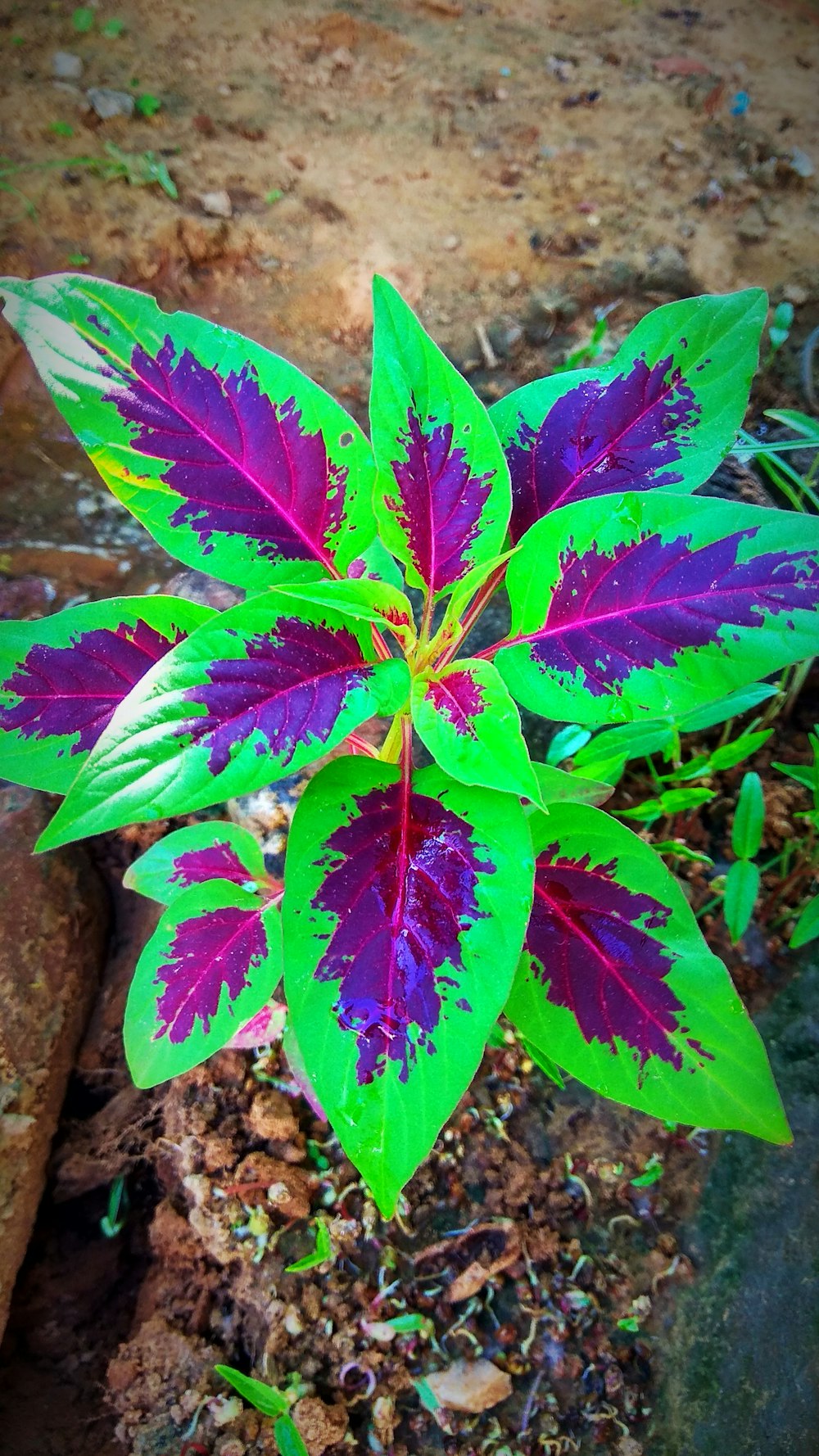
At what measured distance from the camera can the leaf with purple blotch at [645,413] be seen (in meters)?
0.97

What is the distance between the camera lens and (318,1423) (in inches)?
42.5

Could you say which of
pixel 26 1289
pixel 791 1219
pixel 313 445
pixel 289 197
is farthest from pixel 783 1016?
pixel 289 197

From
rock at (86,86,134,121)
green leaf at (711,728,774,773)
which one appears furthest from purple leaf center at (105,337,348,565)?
rock at (86,86,134,121)

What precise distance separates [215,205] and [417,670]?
1.88 meters

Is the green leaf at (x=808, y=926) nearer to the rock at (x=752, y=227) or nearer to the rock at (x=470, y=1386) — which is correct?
the rock at (x=470, y=1386)

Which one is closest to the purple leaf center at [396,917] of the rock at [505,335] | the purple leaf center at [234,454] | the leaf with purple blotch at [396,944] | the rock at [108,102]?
the leaf with purple blotch at [396,944]

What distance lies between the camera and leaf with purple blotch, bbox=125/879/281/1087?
1.02 metres

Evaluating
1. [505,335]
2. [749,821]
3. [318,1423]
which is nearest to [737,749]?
[749,821]

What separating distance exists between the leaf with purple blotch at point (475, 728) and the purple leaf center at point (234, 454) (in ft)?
0.74

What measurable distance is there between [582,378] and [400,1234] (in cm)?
120

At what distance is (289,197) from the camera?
7.57 feet

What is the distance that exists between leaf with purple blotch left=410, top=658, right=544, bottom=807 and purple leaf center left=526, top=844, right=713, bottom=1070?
9.6 inches

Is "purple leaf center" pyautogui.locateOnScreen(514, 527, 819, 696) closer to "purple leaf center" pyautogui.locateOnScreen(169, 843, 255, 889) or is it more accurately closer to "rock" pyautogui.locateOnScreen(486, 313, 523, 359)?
"purple leaf center" pyautogui.locateOnScreen(169, 843, 255, 889)

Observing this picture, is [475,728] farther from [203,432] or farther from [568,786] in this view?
[203,432]
